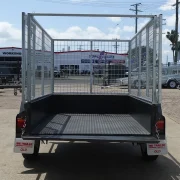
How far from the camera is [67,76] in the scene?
28.2 feet

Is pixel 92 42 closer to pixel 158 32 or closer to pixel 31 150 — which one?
pixel 158 32

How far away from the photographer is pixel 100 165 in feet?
20.0

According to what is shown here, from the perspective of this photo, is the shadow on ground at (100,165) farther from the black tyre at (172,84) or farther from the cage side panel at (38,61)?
the black tyre at (172,84)

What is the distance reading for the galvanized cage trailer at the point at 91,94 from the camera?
17.1 ft

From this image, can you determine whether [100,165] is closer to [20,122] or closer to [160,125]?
[160,125]

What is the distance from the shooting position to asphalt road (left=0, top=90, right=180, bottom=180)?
548 centimetres

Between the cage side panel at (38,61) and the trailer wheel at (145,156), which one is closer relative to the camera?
the cage side panel at (38,61)

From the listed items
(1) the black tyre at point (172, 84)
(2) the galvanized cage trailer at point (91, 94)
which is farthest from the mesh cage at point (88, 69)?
(1) the black tyre at point (172, 84)

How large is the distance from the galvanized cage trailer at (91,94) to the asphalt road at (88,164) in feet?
0.95

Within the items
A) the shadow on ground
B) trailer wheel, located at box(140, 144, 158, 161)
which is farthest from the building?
trailer wheel, located at box(140, 144, 158, 161)

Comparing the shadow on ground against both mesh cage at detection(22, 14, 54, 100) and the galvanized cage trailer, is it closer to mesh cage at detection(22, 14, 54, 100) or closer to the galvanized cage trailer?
the galvanized cage trailer

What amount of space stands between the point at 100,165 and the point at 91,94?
222 cm

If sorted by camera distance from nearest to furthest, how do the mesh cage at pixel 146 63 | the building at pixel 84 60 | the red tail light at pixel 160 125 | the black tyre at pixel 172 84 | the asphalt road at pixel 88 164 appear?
the red tail light at pixel 160 125
the mesh cage at pixel 146 63
the asphalt road at pixel 88 164
the building at pixel 84 60
the black tyre at pixel 172 84

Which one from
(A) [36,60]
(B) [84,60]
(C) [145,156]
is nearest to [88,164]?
(C) [145,156]
